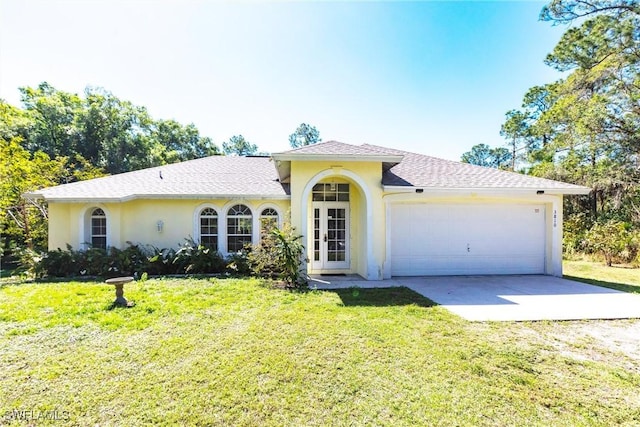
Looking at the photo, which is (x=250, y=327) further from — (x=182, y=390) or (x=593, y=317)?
(x=593, y=317)

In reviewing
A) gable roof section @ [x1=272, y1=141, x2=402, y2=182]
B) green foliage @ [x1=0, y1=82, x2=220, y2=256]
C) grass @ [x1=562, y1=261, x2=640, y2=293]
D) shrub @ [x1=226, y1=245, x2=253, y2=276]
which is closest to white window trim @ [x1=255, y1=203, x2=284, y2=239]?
shrub @ [x1=226, y1=245, x2=253, y2=276]

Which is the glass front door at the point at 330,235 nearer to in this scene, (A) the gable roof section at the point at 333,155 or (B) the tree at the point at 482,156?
(A) the gable roof section at the point at 333,155

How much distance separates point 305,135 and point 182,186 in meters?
36.5

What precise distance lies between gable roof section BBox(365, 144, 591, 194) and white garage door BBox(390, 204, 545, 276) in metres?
0.85

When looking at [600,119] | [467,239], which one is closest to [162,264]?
[467,239]

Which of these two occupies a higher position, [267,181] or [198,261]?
[267,181]

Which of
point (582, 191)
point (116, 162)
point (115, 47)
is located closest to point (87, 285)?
point (115, 47)

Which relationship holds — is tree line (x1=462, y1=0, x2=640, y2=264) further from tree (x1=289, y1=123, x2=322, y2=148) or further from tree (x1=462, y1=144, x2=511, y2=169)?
tree (x1=462, y1=144, x2=511, y2=169)

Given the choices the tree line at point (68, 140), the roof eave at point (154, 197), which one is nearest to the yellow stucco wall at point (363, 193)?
the roof eave at point (154, 197)

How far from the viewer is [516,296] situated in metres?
7.87

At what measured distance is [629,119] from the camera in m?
15.9

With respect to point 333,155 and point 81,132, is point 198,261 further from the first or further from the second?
point 81,132

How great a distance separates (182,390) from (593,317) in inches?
319

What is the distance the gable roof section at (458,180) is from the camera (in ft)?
33.8
